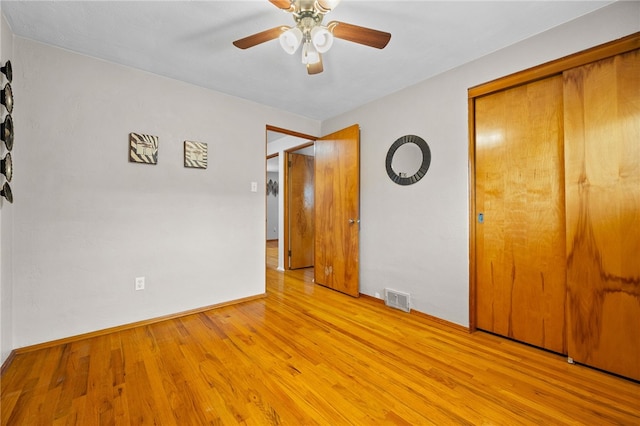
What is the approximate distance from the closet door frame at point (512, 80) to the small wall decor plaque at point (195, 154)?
2.64 m

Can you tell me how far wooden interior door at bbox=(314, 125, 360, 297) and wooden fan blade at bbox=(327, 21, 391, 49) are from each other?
5.49 feet

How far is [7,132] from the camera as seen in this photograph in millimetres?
1766

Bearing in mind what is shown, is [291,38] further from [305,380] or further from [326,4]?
[305,380]

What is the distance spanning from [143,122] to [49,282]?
5.05ft

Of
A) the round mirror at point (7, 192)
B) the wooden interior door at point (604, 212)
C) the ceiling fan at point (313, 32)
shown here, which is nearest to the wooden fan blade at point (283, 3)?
the ceiling fan at point (313, 32)

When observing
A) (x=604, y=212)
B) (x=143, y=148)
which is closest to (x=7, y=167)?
(x=143, y=148)

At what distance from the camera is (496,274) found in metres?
2.24

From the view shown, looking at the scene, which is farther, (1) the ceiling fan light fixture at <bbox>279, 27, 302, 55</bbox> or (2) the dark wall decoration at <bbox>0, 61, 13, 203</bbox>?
(2) the dark wall decoration at <bbox>0, 61, 13, 203</bbox>

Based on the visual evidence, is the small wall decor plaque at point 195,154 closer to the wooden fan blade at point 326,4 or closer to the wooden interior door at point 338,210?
the wooden interior door at point 338,210

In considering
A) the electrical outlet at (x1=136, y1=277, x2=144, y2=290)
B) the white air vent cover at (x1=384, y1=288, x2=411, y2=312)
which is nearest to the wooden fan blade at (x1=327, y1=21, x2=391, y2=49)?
the white air vent cover at (x1=384, y1=288, x2=411, y2=312)

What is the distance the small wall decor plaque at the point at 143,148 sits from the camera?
7.89 feet

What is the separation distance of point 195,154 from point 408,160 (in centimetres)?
228

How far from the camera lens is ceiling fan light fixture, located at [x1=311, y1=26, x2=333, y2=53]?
144 cm

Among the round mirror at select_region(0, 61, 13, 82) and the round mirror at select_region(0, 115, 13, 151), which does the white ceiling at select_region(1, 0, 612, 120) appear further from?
the round mirror at select_region(0, 115, 13, 151)
